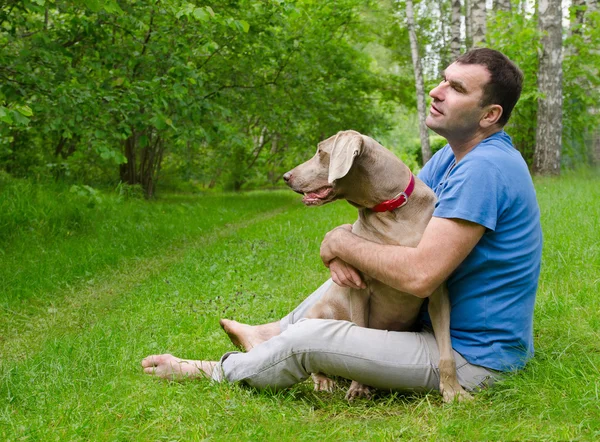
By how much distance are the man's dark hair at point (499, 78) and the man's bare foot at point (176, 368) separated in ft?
6.76

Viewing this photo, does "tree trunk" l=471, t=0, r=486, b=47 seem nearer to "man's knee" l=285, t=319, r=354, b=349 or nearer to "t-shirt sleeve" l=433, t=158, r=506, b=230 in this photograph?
"t-shirt sleeve" l=433, t=158, r=506, b=230

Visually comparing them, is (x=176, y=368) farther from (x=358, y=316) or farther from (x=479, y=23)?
(x=479, y=23)

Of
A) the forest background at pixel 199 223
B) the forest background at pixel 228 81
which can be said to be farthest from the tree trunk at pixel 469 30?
the forest background at pixel 199 223

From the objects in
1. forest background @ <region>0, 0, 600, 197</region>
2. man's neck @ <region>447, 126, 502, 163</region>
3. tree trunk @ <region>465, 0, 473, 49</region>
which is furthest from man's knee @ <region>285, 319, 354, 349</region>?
tree trunk @ <region>465, 0, 473, 49</region>

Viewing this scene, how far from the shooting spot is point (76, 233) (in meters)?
8.87

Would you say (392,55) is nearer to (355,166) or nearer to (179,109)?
(179,109)

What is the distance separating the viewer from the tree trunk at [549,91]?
491 inches

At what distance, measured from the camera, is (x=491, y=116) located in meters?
3.19

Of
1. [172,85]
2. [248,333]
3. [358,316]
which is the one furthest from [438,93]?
[172,85]

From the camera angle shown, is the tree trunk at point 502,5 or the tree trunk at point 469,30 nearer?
the tree trunk at point 469,30

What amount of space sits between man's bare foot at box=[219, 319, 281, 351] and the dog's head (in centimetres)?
112

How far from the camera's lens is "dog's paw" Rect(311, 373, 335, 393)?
3.63m

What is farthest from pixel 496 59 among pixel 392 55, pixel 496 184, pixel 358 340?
pixel 392 55

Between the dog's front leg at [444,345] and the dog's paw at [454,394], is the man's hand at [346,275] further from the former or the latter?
the dog's paw at [454,394]
